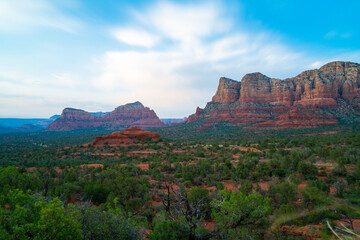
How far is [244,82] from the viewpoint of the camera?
95000mm

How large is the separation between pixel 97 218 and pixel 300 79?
106 metres

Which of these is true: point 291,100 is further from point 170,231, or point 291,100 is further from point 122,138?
point 170,231

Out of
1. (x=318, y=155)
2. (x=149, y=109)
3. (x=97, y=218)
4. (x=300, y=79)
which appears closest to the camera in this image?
(x=97, y=218)

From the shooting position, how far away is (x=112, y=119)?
464 ft

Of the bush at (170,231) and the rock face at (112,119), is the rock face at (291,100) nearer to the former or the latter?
the rock face at (112,119)

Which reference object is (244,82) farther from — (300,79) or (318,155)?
(318,155)

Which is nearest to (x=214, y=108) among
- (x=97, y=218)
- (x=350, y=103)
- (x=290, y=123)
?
(x=290, y=123)

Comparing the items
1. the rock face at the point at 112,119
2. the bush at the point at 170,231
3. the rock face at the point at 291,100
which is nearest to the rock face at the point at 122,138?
the rock face at the point at 291,100

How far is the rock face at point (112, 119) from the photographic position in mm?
125250

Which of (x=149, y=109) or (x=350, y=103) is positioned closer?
(x=350, y=103)

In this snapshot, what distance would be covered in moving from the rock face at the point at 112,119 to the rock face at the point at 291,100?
6162 centimetres

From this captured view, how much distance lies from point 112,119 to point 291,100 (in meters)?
125

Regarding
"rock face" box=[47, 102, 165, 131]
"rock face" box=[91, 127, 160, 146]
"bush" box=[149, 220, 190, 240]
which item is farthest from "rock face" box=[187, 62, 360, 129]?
"bush" box=[149, 220, 190, 240]

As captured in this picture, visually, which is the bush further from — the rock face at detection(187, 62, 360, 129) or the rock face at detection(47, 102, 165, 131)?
the rock face at detection(47, 102, 165, 131)
